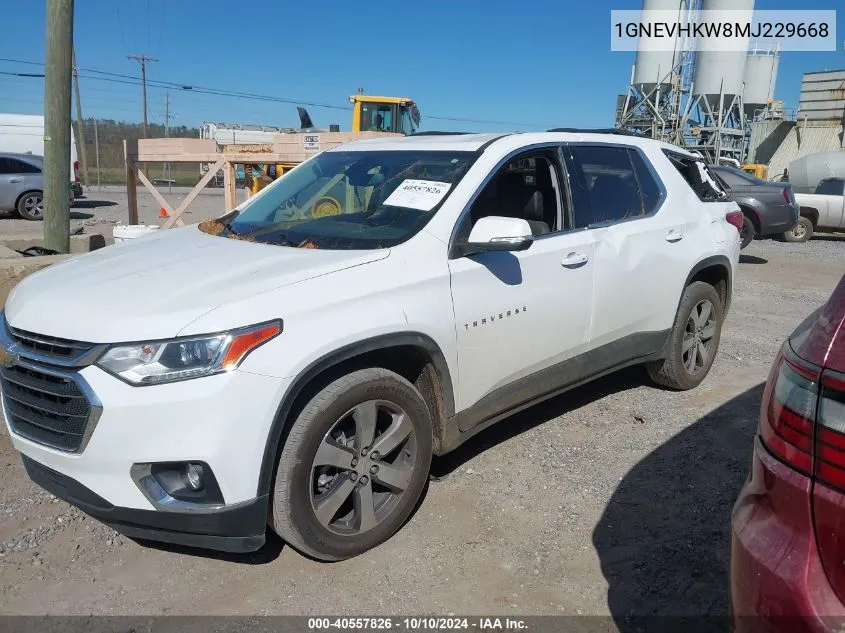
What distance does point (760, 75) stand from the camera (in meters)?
39.6

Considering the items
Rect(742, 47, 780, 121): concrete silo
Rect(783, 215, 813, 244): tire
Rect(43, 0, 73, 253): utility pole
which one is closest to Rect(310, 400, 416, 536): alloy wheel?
Rect(43, 0, 73, 253): utility pole

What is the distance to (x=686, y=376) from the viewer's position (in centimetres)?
484

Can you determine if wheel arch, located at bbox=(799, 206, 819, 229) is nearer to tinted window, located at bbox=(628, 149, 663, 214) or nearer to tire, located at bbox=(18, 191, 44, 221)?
tinted window, located at bbox=(628, 149, 663, 214)

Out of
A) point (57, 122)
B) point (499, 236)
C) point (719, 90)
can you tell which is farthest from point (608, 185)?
point (719, 90)

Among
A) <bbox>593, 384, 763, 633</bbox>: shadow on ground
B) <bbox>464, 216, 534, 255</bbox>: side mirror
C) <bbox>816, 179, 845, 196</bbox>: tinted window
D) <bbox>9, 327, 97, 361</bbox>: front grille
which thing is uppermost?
<bbox>816, 179, 845, 196</bbox>: tinted window

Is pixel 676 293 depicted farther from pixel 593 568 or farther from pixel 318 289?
pixel 318 289

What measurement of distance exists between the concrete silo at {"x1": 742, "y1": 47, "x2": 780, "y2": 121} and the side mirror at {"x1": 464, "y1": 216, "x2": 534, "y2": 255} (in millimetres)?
42416

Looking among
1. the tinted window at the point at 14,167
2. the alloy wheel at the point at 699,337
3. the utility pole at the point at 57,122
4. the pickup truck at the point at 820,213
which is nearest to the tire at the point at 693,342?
the alloy wheel at the point at 699,337

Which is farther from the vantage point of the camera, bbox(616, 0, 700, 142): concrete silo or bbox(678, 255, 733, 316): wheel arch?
bbox(616, 0, 700, 142): concrete silo

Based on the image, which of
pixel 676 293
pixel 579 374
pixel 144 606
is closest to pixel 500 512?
pixel 579 374

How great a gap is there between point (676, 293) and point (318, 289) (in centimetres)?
276

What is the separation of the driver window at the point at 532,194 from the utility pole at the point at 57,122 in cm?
538

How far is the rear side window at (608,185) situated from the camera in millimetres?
3908

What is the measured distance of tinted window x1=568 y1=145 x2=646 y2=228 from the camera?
3900mm
